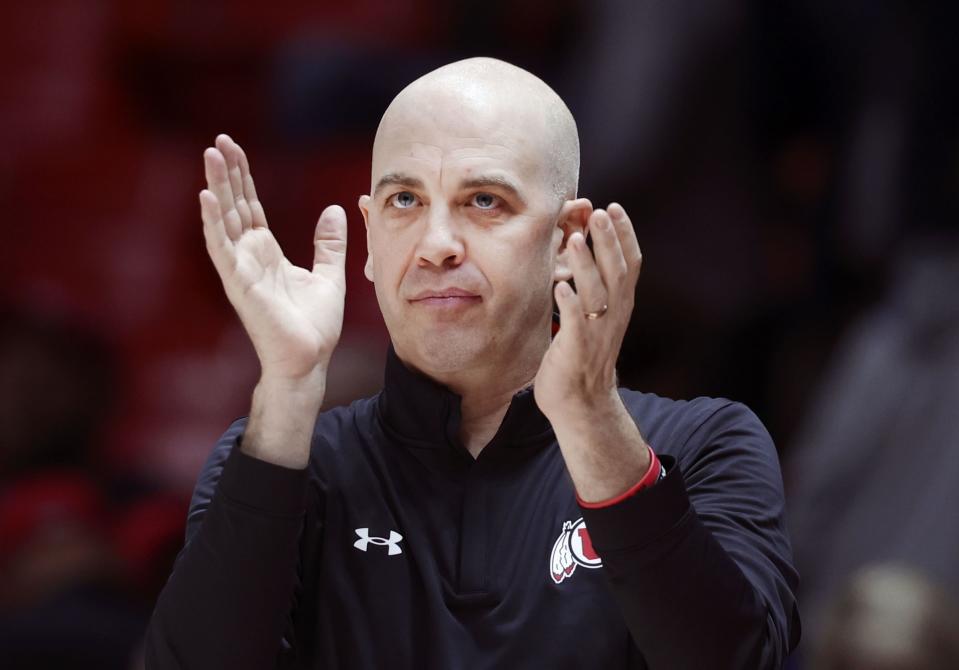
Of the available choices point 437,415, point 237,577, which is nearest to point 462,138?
point 437,415

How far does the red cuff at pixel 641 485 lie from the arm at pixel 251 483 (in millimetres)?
435

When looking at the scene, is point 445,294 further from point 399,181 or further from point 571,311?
point 571,311

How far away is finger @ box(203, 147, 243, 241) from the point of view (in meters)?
2.49

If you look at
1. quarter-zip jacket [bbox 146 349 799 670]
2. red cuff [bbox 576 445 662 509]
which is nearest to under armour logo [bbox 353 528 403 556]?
quarter-zip jacket [bbox 146 349 799 670]

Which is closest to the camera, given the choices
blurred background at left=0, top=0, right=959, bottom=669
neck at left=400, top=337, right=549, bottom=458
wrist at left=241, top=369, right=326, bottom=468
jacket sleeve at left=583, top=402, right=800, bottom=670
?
jacket sleeve at left=583, top=402, right=800, bottom=670

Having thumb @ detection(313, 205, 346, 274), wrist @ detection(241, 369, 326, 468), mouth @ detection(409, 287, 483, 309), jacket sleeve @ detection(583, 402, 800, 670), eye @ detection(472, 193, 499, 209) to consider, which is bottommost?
jacket sleeve @ detection(583, 402, 800, 670)

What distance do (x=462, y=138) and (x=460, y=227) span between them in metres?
0.15

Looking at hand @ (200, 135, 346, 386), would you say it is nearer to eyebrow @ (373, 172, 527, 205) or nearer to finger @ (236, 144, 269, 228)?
finger @ (236, 144, 269, 228)

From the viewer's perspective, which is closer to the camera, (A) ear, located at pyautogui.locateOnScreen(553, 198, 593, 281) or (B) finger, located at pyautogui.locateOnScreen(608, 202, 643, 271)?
(B) finger, located at pyautogui.locateOnScreen(608, 202, 643, 271)

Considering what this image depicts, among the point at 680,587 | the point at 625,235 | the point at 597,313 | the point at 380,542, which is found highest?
the point at 625,235

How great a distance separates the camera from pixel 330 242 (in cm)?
272

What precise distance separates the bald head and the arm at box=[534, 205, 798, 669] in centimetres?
45

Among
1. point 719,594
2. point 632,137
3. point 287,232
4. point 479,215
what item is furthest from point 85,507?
point 719,594

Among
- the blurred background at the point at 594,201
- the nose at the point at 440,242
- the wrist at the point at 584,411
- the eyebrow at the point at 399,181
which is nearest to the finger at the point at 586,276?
the wrist at the point at 584,411
